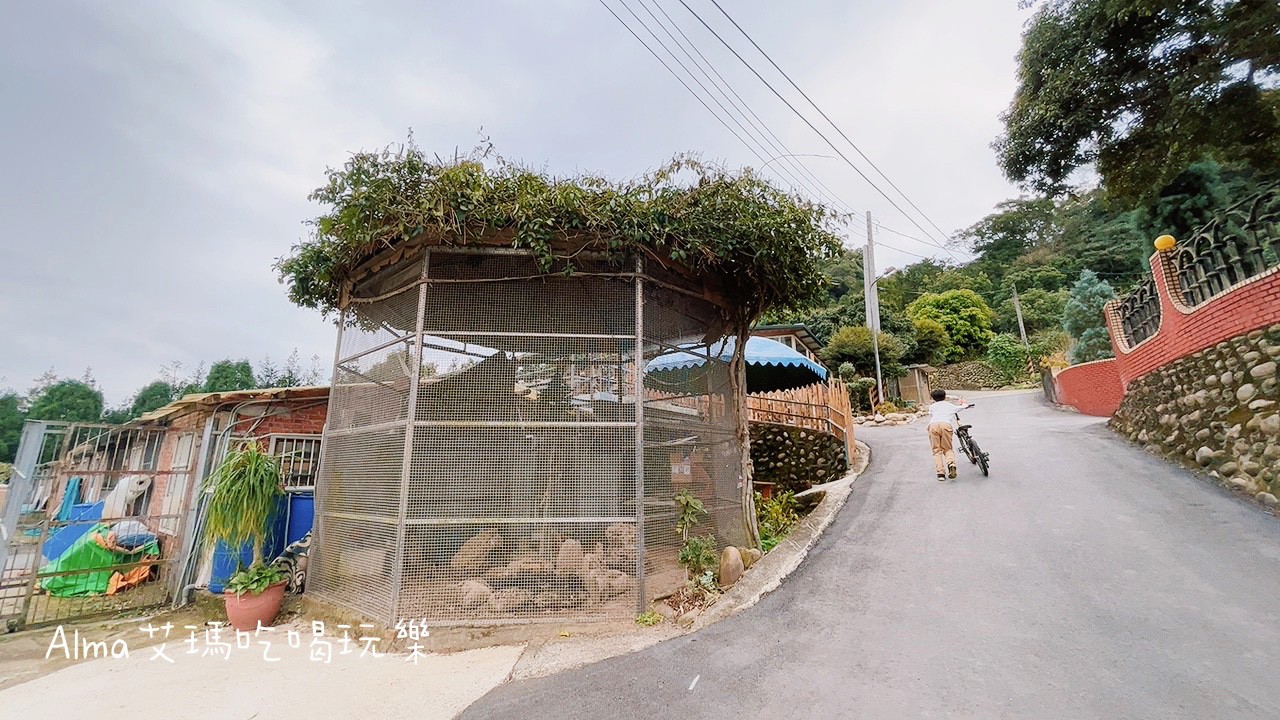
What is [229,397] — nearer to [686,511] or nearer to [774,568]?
[686,511]

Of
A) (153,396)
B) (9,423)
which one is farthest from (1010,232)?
(9,423)

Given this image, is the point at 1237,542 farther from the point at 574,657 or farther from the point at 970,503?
the point at 574,657

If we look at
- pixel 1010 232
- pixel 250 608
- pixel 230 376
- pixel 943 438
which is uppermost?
pixel 1010 232

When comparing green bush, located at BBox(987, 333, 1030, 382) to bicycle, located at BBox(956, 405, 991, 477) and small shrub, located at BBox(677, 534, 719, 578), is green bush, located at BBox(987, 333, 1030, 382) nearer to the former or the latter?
bicycle, located at BBox(956, 405, 991, 477)

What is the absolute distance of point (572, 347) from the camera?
4086 millimetres

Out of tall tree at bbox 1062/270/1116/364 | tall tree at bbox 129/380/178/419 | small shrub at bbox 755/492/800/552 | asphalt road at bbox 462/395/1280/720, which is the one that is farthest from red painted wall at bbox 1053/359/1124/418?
tall tree at bbox 129/380/178/419

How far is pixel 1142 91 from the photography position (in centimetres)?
726

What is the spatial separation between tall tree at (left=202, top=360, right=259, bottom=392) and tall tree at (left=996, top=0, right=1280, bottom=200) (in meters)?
32.1

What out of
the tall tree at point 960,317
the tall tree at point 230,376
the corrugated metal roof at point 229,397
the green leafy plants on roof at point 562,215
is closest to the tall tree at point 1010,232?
the tall tree at point 960,317

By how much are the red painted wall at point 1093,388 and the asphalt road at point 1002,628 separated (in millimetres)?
5952

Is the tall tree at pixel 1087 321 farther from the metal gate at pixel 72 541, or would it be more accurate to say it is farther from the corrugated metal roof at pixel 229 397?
the metal gate at pixel 72 541

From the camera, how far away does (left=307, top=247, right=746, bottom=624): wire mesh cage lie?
3.58 meters

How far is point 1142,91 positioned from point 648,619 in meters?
9.94

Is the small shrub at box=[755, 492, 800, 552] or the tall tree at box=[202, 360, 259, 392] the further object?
the tall tree at box=[202, 360, 259, 392]
